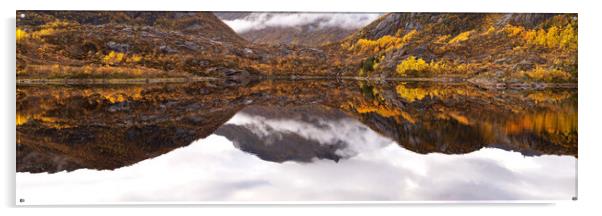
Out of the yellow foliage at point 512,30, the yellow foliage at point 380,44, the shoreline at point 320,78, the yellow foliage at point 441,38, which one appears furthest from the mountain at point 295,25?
the yellow foliage at point 512,30

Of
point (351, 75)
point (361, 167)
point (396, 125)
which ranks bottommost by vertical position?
point (361, 167)

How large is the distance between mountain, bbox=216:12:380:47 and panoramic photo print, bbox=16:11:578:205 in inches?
0.9

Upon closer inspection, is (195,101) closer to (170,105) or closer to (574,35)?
(170,105)

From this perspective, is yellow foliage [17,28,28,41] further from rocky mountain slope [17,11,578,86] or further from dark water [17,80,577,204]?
dark water [17,80,577,204]

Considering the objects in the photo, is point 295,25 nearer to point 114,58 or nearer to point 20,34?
point 114,58

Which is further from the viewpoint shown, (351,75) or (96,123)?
(351,75)

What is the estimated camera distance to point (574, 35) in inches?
302

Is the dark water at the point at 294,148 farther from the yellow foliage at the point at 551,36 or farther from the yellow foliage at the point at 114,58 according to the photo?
the yellow foliage at the point at 551,36

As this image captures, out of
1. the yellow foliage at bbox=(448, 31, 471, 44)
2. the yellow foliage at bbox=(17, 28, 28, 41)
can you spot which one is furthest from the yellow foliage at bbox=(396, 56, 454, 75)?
the yellow foliage at bbox=(17, 28, 28, 41)

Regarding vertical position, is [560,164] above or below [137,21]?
below

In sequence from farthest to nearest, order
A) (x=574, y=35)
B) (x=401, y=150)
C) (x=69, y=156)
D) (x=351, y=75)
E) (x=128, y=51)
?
1. (x=351, y=75)
2. (x=128, y=51)
3. (x=574, y=35)
4. (x=401, y=150)
5. (x=69, y=156)

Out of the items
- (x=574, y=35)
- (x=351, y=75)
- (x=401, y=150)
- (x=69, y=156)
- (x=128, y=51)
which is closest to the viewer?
(x=69, y=156)
